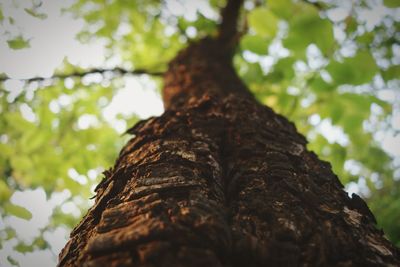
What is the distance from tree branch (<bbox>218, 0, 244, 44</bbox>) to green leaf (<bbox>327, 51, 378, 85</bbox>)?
1.38 metres

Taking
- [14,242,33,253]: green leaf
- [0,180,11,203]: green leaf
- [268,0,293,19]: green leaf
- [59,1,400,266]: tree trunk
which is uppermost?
[268,0,293,19]: green leaf

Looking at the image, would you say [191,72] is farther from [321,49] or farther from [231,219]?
[231,219]

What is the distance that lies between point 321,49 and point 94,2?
8.88 ft

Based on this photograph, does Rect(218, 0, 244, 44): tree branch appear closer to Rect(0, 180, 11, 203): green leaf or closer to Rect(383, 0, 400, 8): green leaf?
Rect(383, 0, 400, 8): green leaf

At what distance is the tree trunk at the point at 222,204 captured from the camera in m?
0.74

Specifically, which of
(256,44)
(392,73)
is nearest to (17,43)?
(256,44)

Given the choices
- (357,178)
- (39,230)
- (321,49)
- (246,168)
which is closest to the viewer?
(246,168)

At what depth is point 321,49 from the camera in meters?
1.87

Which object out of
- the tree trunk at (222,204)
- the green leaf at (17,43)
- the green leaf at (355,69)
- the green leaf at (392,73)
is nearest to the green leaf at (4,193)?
the green leaf at (17,43)

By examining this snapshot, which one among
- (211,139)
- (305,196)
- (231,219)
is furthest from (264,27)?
(231,219)

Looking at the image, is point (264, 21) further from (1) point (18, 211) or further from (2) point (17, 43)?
(1) point (18, 211)

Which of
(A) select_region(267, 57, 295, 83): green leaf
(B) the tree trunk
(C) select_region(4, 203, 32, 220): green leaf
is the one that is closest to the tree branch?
(A) select_region(267, 57, 295, 83): green leaf

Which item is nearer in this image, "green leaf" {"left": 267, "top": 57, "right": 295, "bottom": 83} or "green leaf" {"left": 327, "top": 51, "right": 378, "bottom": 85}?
"green leaf" {"left": 327, "top": 51, "right": 378, "bottom": 85}

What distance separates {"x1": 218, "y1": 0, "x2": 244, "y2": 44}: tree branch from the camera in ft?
10.5
